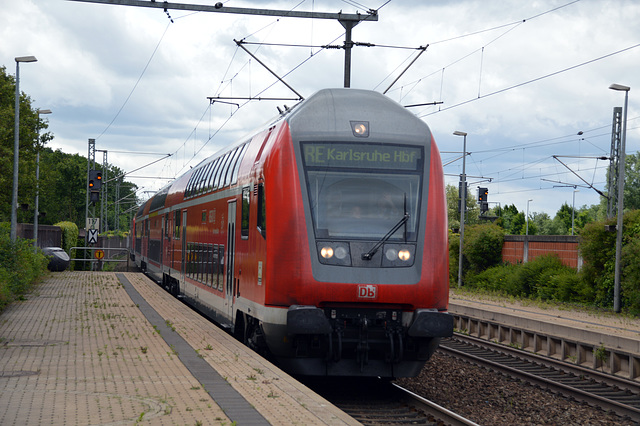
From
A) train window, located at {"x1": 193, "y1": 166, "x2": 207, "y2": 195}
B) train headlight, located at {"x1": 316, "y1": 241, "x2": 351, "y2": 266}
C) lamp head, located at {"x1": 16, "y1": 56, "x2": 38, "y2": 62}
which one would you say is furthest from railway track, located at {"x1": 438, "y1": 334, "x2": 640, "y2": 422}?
lamp head, located at {"x1": 16, "y1": 56, "x2": 38, "y2": 62}

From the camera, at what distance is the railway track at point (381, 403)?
31.4 ft

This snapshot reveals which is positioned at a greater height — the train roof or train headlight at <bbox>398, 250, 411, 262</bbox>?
the train roof

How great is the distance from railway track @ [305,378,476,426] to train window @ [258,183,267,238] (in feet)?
7.87

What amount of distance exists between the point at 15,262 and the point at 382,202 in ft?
52.1

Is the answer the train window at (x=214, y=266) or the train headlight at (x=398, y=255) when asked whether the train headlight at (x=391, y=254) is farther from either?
the train window at (x=214, y=266)

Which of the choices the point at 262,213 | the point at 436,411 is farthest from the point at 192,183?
the point at 436,411

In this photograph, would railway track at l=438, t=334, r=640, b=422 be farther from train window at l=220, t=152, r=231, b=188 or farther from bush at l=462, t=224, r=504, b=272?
bush at l=462, t=224, r=504, b=272

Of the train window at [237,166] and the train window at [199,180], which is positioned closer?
the train window at [237,166]

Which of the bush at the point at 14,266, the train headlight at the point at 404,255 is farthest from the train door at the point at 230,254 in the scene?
the bush at the point at 14,266

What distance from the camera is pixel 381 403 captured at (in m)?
10.6

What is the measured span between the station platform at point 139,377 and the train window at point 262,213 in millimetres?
1795

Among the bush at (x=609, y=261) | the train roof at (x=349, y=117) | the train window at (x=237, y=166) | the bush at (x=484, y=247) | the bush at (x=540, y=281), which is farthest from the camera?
the bush at (x=484, y=247)

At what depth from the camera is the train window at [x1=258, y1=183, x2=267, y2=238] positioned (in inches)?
431

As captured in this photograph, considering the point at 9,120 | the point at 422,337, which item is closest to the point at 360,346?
the point at 422,337
